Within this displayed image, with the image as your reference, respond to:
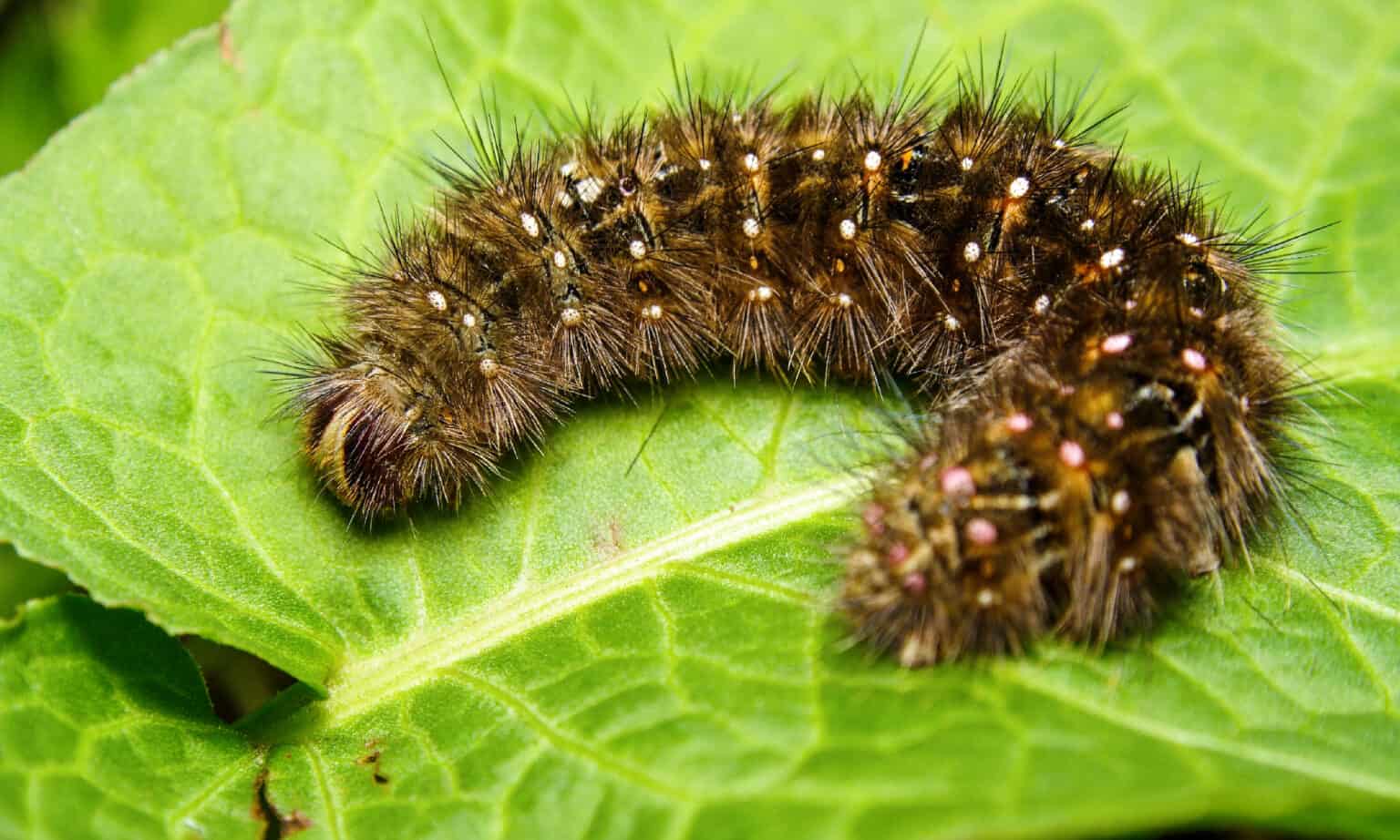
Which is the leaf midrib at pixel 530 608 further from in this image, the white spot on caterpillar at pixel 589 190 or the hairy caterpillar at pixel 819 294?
the white spot on caterpillar at pixel 589 190

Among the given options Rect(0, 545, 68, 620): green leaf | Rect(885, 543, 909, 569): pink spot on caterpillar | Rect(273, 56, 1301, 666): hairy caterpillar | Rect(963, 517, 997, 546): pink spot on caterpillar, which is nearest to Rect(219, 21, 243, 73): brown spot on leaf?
Rect(273, 56, 1301, 666): hairy caterpillar

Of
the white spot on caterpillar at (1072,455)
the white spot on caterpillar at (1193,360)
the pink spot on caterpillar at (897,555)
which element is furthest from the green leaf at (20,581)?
the white spot on caterpillar at (1193,360)

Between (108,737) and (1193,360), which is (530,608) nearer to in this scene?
(108,737)

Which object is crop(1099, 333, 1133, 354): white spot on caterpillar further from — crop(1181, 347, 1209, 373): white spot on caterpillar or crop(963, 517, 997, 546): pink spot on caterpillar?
crop(963, 517, 997, 546): pink spot on caterpillar

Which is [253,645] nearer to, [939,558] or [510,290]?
[510,290]

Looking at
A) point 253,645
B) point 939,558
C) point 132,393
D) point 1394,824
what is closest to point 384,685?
point 253,645

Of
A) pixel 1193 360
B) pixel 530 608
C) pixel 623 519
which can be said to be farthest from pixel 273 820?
pixel 1193 360
